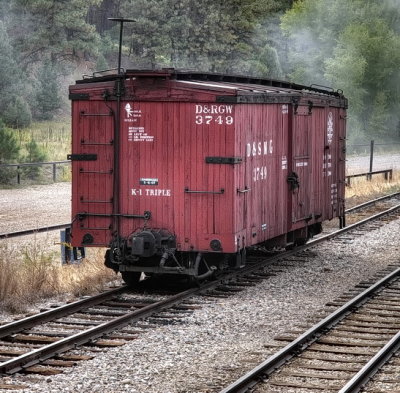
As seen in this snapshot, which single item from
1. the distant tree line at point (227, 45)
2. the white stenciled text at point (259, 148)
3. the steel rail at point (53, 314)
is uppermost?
the distant tree line at point (227, 45)

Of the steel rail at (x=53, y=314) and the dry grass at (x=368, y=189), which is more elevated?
the dry grass at (x=368, y=189)

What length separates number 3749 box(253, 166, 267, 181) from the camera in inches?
550

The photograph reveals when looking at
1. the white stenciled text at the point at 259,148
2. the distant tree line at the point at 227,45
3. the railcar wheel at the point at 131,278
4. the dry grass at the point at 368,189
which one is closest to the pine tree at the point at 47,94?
the distant tree line at the point at 227,45

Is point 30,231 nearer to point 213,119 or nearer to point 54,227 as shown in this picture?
point 54,227

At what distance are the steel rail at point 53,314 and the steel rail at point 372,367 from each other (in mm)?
3961

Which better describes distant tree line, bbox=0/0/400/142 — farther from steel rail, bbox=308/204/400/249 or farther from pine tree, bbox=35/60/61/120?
steel rail, bbox=308/204/400/249

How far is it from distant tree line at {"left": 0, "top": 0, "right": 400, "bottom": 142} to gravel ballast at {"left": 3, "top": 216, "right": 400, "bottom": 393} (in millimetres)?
33248

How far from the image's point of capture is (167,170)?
1324 cm

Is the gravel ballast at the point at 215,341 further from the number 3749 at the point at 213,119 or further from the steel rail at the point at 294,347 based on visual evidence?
the number 3749 at the point at 213,119

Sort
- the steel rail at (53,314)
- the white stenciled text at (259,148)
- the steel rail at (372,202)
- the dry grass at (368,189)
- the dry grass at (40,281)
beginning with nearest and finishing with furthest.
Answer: the steel rail at (53,314), the dry grass at (40,281), the white stenciled text at (259,148), the steel rail at (372,202), the dry grass at (368,189)

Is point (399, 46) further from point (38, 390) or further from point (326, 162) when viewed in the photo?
point (38, 390)

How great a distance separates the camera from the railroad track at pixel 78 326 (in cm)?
971

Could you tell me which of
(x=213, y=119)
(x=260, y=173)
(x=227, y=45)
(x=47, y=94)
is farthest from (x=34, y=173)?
(x=213, y=119)

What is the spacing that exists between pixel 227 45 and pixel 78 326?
4097cm
